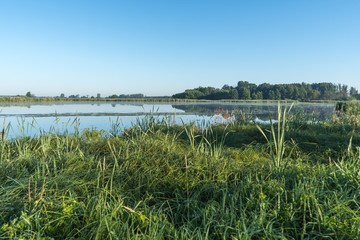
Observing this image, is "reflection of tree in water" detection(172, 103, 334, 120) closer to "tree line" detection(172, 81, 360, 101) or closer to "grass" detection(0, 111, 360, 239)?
"grass" detection(0, 111, 360, 239)

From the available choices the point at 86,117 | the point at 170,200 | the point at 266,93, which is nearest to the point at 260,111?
the point at 86,117

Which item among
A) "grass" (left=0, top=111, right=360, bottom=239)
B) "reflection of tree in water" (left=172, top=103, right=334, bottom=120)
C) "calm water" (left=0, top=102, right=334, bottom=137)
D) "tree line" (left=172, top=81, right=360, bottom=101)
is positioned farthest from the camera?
"tree line" (left=172, top=81, right=360, bottom=101)

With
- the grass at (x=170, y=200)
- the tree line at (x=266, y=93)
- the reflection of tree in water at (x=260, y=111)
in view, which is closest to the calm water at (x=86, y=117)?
the reflection of tree in water at (x=260, y=111)

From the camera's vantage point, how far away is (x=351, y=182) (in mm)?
2377

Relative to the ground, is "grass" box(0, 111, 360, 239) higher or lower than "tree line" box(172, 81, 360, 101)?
lower

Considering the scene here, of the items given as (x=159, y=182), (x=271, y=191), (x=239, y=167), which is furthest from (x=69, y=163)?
(x=271, y=191)

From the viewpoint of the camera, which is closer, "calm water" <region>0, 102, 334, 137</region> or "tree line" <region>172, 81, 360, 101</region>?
Result: "calm water" <region>0, 102, 334, 137</region>

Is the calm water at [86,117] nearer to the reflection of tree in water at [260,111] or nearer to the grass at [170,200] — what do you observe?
the reflection of tree in water at [260,111]

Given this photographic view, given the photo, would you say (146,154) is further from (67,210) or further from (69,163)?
(67,210)

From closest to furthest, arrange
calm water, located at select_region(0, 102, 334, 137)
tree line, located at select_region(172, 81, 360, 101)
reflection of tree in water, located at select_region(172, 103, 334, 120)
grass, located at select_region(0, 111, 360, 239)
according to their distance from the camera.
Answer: grass, located at select_region(0, 111, 360, 239), calm water, located at select_region(0, 102, 334, 137), reflection of tree in water, located at select_region(172, 103, 334, 120), tree line, located at select_region(172, 81, 360, 101)

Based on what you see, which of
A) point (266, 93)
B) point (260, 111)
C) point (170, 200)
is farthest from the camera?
point (266, 93)

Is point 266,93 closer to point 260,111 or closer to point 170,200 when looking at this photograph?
point 260,111

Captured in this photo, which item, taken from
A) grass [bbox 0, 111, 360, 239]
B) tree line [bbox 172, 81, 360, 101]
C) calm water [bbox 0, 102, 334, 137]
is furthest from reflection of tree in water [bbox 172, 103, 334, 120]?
tree line [bbox 172, 81, 360, 101]

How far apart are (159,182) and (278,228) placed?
1.27 m
